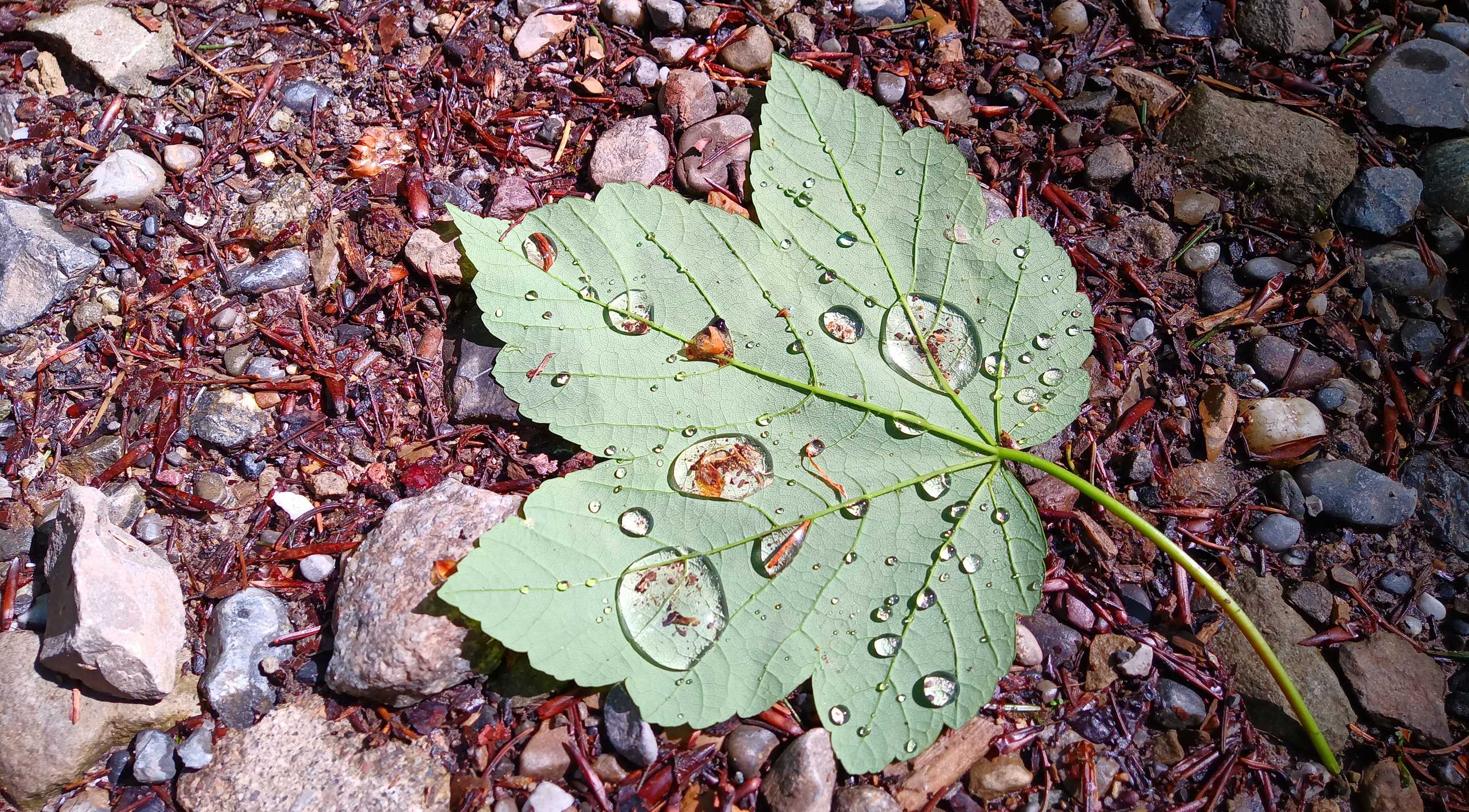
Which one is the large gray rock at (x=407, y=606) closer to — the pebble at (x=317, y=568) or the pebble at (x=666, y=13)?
the pebble at (x=317, y=568)

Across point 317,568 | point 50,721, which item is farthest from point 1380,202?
point 50,721

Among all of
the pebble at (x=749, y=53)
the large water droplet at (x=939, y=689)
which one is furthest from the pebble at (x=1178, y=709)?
the pebble at (x=749, y=53)

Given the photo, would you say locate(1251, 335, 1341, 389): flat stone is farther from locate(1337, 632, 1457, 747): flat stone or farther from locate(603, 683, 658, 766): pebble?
locate(603, 683, 658, 766): pebble

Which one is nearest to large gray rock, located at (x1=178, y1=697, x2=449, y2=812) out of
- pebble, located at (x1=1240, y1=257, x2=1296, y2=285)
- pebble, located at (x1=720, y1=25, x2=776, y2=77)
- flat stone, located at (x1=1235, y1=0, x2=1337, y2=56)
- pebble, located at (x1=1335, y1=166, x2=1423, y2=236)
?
pebble, located at (x1=720, y1=25, x2=776, y2=77)

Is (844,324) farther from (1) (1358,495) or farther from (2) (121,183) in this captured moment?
(2) (121,183)

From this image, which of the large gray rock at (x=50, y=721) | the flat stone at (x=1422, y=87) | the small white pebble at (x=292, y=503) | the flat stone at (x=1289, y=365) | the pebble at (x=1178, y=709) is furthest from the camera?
the flat stone at (x=1422, y=87)

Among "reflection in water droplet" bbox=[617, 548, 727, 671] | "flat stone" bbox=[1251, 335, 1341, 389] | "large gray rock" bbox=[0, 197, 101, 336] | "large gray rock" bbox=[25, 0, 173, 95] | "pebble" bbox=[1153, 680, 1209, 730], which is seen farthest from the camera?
"large gray rock" bbox=[25, 0, 173, 95]
